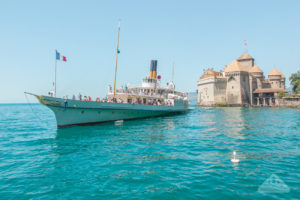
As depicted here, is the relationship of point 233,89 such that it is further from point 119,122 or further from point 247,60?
point 119,122

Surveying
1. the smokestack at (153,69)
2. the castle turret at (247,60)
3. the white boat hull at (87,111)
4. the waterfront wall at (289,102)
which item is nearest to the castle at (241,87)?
the waterfront wall at (289,102)

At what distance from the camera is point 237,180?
648 centimetres

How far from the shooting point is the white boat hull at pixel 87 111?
18.3 m

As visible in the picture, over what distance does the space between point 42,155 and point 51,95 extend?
380 inches

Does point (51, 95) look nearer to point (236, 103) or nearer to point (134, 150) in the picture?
point (134, 150)

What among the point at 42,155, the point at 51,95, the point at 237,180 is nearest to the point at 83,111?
Result: the point at 51,95

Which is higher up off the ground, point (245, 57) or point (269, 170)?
point (245, 57)

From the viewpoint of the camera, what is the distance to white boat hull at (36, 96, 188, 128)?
60.1 feet

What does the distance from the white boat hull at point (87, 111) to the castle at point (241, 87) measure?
58.6 metres

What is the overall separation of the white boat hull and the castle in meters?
58.6

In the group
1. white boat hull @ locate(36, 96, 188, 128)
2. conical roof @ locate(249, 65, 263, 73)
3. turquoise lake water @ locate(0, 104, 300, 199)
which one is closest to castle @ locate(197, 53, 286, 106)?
conical roof @ locate(249, 65, 263, 73)

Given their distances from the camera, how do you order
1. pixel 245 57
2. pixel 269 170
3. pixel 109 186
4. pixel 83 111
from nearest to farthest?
pixel 109 186 → pixel 269 170 → pixel 83 111 → pixel 245 57

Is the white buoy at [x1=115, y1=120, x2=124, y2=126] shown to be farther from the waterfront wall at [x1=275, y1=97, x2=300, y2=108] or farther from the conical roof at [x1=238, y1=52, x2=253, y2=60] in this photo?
the conical roof at [x1=238, y1=52, x2=253, y2=60]

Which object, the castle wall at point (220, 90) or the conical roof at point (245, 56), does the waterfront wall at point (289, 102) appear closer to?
the castle wall at point (220, 90)
